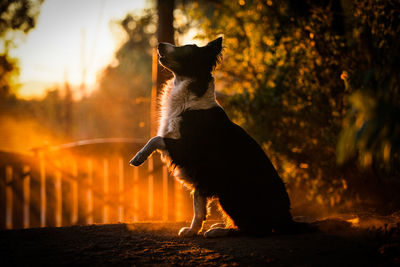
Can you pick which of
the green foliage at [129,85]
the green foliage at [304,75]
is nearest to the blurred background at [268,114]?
the green foliage at [304,75]

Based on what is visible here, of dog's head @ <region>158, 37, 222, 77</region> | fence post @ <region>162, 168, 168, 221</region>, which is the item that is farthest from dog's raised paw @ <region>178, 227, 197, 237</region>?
fence post @ <region>162, 168, 168, 221</region>

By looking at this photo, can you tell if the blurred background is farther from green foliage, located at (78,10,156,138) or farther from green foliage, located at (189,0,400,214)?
green foliage, located at (78,10,156,138)

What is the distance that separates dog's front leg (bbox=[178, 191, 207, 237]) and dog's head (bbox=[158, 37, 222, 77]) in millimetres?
1381

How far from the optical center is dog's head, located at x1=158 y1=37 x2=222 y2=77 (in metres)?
3.79

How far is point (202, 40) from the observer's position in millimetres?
5945

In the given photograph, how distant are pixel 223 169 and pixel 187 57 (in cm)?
137

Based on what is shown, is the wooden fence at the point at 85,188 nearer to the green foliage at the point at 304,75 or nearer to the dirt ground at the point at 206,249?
the green foliage at the point at 304,75

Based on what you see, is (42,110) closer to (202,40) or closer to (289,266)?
(202,40)

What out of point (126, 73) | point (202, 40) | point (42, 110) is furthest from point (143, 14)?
point (42, 110)

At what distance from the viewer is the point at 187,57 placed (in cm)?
379

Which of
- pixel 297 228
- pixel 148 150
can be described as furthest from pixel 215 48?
pixel 297 228

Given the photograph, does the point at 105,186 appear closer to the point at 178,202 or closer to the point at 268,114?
Answer: the point at 178,202

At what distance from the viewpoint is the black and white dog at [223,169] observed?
3250 mm

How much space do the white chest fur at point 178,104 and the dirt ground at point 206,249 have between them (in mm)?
1105
